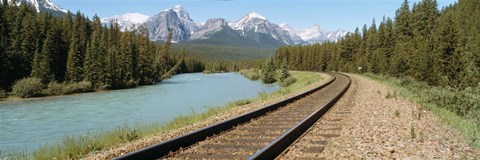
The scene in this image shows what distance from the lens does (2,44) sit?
202 ft

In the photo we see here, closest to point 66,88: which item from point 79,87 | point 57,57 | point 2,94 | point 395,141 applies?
point 79,87

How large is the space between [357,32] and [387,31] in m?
34.4

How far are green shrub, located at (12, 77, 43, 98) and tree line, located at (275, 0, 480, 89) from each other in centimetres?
5254

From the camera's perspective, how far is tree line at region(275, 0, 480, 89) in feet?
134

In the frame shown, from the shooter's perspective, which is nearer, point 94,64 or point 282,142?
point 282,142

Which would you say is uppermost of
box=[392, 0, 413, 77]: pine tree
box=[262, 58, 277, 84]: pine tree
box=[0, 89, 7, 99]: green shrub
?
box=[392, 0, 413, 77]: pine tree

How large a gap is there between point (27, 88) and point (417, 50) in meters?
53.7

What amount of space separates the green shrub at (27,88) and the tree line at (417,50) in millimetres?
52540

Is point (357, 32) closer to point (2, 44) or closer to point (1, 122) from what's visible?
point (2, 44)

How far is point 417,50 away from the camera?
4669 centimetres

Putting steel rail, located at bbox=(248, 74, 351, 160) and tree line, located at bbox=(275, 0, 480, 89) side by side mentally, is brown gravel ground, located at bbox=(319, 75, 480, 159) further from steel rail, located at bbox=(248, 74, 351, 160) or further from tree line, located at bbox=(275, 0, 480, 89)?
tree line, located at bbox=(275, 0, 480, 89)

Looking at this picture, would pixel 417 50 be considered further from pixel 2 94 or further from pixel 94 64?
pixel 2 94

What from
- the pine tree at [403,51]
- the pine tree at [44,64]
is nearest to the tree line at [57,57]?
the pine tree at [44,64]

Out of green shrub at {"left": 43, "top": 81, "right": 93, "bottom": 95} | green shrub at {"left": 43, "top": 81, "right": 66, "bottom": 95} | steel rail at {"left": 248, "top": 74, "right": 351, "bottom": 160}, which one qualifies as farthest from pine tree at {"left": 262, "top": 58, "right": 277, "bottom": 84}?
steel rail at {"left": 248, "top": 74, "right": 351, "bottom": 160}
